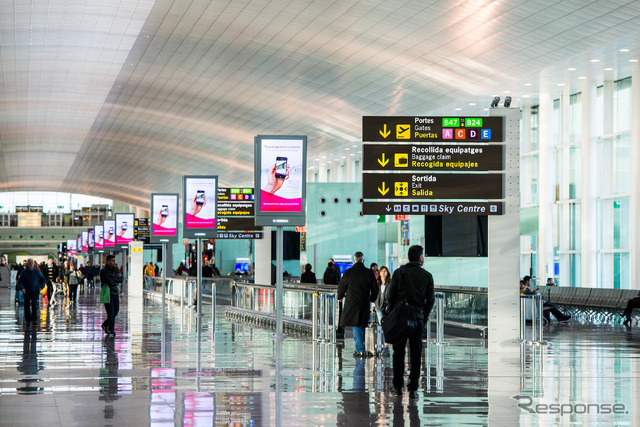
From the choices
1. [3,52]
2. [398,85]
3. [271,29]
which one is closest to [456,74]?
[398,85]

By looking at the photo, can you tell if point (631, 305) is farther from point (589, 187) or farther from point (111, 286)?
point (111, 286)

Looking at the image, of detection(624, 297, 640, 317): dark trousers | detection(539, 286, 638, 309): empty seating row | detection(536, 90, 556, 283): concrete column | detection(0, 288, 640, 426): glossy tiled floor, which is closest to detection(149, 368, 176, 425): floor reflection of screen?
detection(0, 288, 640, 426): glossy tiled floor

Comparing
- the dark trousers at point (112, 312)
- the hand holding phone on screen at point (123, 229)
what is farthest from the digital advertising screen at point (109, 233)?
the dark trousers at point (112, 312)

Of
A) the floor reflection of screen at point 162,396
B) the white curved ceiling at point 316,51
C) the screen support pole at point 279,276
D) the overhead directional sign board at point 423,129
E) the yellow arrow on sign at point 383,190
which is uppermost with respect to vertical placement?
the white curved ceiling at point 316,51

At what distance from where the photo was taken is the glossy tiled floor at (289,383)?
326 inches

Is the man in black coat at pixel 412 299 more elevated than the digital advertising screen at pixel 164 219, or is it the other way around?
the digital advertising screen at pixel 164 219

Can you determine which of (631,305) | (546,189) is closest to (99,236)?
(546,189)

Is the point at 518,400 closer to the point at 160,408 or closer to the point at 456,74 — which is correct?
the point at 160,408

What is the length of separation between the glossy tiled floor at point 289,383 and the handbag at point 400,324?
601mm

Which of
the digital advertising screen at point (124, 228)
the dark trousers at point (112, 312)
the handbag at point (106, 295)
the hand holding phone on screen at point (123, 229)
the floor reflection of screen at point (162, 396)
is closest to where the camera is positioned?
the floor reflection of screen at point (162, 396)

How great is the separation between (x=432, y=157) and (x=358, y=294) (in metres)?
2.28

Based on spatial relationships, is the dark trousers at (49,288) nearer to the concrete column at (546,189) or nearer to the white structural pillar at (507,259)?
the concrete column at (546,189)

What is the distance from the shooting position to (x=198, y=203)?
2208 centimetres

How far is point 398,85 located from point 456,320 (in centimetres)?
1755
